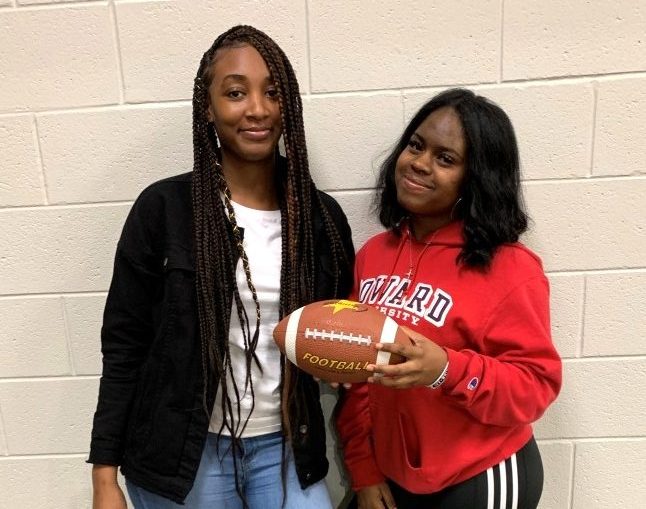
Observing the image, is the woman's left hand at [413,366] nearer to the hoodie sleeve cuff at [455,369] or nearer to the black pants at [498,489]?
the hoodie sleeve cuff at [455,369]

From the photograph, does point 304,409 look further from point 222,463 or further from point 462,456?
point 462,456

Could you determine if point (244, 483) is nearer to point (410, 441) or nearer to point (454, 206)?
point (410, 441)

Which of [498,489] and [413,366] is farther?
[498,489]

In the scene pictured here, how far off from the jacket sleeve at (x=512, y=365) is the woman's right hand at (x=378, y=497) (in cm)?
29

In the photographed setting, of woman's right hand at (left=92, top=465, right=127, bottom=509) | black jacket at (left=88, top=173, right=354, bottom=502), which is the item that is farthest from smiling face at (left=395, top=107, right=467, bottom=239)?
woman's right hand at (left=92, top=465, right=127, bottom=509)

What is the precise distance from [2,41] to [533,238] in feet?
4.21

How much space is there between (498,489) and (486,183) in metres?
0.56

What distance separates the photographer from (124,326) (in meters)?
0.98

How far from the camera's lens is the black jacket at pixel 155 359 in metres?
0.96

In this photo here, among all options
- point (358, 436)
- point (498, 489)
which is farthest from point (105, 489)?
point (498, 489)

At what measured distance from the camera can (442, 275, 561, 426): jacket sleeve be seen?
0.88 meters

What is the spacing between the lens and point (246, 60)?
946mm

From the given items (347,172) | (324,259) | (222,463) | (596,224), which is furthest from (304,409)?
(596,224)

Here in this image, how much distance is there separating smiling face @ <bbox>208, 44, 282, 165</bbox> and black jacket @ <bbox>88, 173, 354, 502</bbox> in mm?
158
